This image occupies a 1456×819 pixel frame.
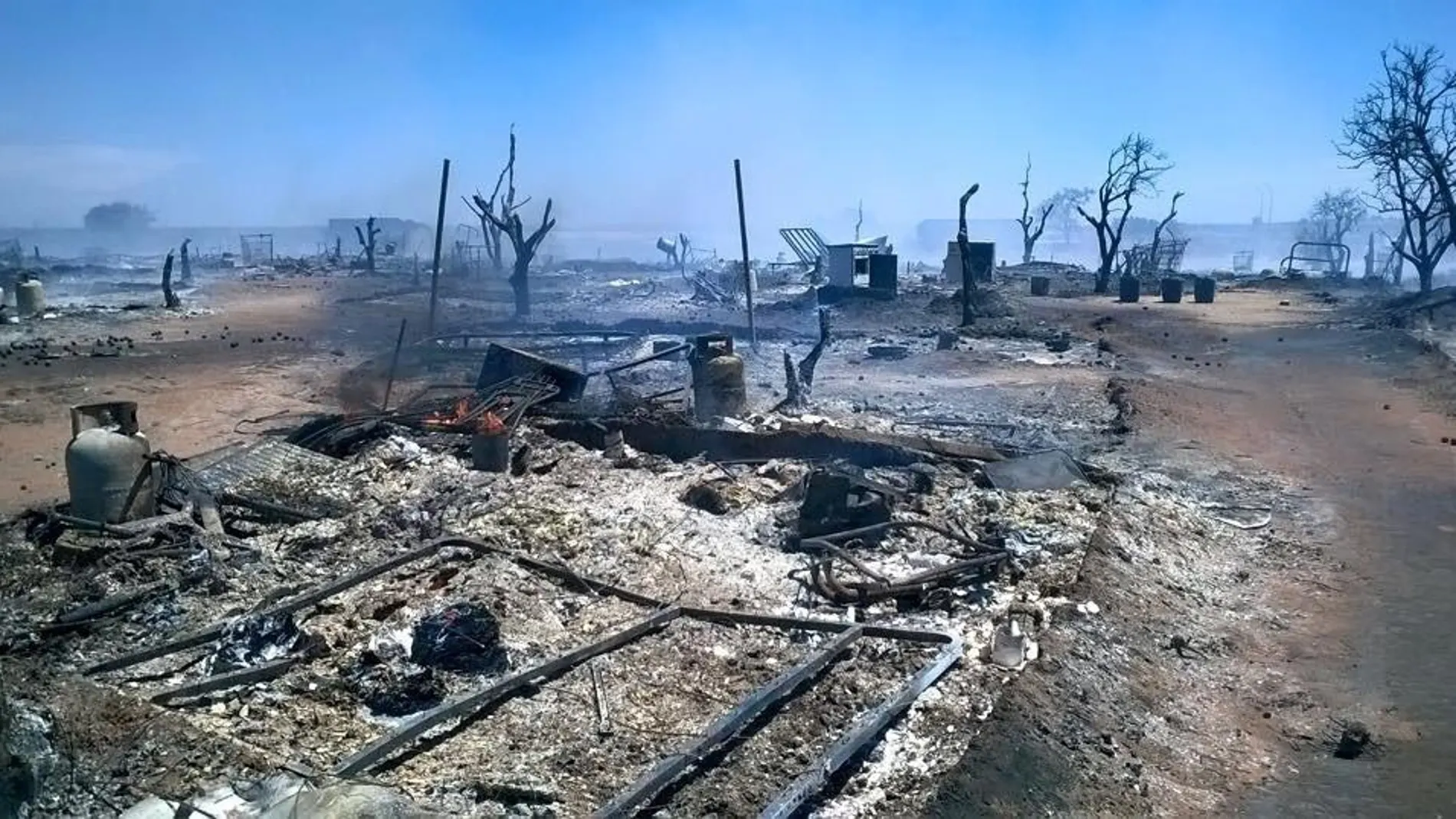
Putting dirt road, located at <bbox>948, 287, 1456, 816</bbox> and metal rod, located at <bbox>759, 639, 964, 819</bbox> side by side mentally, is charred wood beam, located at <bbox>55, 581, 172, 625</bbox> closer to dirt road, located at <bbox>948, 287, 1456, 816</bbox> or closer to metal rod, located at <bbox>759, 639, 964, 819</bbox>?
metal rod, located at <bbox>759, 639, 964, 819</bbox>

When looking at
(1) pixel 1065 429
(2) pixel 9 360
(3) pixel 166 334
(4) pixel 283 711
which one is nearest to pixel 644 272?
(3) pixel 166 334

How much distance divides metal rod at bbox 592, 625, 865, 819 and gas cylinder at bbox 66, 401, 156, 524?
227 inches

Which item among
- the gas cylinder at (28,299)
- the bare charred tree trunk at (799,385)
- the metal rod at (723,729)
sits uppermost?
the gas cylinder at (28,299)

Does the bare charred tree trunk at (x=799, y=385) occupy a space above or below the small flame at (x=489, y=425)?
above

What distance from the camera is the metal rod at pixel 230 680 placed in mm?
5496

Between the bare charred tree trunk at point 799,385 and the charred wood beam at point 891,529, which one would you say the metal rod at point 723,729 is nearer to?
the charred wood beam at point 891,529

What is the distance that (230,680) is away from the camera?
18.9 ft

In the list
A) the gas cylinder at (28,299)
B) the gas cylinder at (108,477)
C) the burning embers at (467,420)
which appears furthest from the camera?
the gas cylinder at (28,299)

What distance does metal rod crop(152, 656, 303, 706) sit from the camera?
5496mm

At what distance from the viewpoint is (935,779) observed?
4938 millimetres

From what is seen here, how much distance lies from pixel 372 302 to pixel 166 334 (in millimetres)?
9004

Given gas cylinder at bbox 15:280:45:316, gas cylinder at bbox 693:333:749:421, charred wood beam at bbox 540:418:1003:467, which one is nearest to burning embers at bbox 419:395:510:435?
charred wood beam at bbox 540:418:1003:467

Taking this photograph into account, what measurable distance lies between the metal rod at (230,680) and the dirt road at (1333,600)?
3975 millimetres

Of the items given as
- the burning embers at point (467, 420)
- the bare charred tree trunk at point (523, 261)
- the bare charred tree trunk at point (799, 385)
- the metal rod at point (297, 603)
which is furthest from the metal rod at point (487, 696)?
the bare charred tree trunk at point (523, 261)
